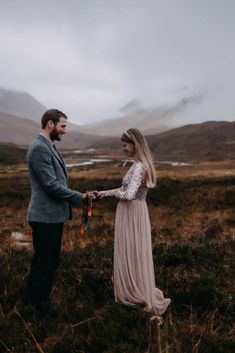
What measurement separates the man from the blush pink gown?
620 millimetres

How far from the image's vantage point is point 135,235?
16.5ft

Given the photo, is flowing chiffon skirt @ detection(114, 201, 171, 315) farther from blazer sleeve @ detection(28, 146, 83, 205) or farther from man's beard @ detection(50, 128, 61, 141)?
man's beard @ detection(50, 128, 61, 141)

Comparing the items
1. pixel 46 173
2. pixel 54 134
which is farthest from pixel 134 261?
pixel 54 134

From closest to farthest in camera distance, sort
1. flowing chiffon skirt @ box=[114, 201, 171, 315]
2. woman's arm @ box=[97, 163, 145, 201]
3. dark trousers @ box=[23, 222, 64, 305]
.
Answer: dark trousers @ box=[23, 222, 64, 305] < woman's arm @ box=[97, 163, 145, 201] < flowing chiffon skirt @ box=[114, 201, 171, 315]

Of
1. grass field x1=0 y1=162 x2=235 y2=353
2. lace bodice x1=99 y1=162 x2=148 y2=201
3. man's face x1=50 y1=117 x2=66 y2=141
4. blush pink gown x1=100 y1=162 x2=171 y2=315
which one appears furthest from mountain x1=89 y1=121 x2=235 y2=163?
man's face x1=50 y1=117 x2=66 y2=141

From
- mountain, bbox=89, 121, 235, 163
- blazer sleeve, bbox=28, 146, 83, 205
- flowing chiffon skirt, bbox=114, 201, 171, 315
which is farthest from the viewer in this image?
mountain, bbox=89, 121, 235, 163

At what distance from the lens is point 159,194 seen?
2306cm

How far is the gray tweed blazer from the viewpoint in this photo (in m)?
4.62

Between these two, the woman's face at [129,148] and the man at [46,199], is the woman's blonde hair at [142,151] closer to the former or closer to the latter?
the woman's face at [129,148]

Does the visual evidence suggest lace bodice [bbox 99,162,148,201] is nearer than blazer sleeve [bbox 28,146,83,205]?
No

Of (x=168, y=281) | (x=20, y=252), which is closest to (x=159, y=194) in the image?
(x=20, y=252)

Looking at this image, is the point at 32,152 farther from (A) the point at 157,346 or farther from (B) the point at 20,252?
(B) the point at 20,252

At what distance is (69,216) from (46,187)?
575mm

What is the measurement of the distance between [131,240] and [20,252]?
3894 millimetres
